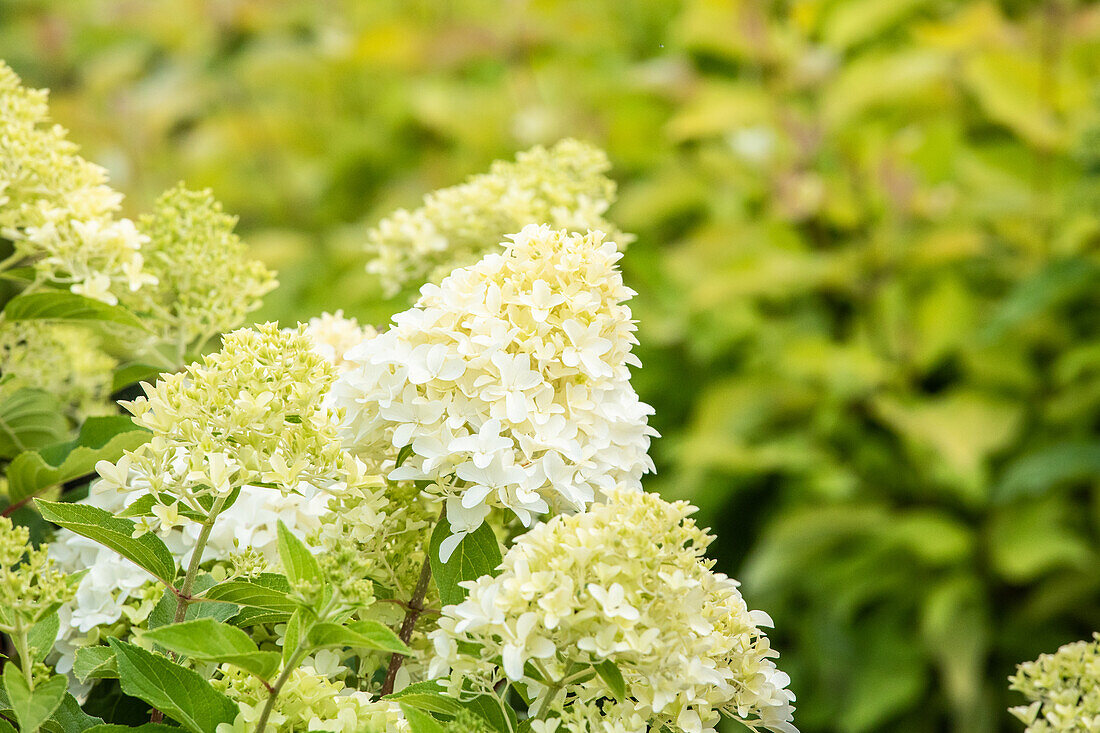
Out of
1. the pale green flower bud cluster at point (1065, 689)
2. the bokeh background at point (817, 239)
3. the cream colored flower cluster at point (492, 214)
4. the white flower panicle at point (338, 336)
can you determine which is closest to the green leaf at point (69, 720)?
the white flower panicle at point (338, 336)

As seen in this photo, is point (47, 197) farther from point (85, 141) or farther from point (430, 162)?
point (85, 141)

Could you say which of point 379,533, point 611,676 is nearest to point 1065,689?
point 611,676

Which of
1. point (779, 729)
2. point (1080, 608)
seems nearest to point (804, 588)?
point (1080, 608)

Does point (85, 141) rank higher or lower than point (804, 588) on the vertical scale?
higher

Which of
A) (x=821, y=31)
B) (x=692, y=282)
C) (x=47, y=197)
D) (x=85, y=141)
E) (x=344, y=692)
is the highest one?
(x=821, y=31)

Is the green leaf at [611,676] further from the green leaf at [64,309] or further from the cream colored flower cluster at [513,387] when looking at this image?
the green leaf at [64,309]

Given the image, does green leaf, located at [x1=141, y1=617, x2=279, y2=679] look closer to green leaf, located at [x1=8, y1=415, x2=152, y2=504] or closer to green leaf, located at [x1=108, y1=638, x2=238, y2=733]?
green leaf, located at [x1=108, y1=638, x2=238, y2=733]

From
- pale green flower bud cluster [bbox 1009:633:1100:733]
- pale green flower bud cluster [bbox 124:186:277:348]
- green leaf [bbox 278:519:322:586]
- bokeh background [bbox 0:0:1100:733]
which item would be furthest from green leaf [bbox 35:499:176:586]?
bokeh background [bbox 0:0:1100:733]
